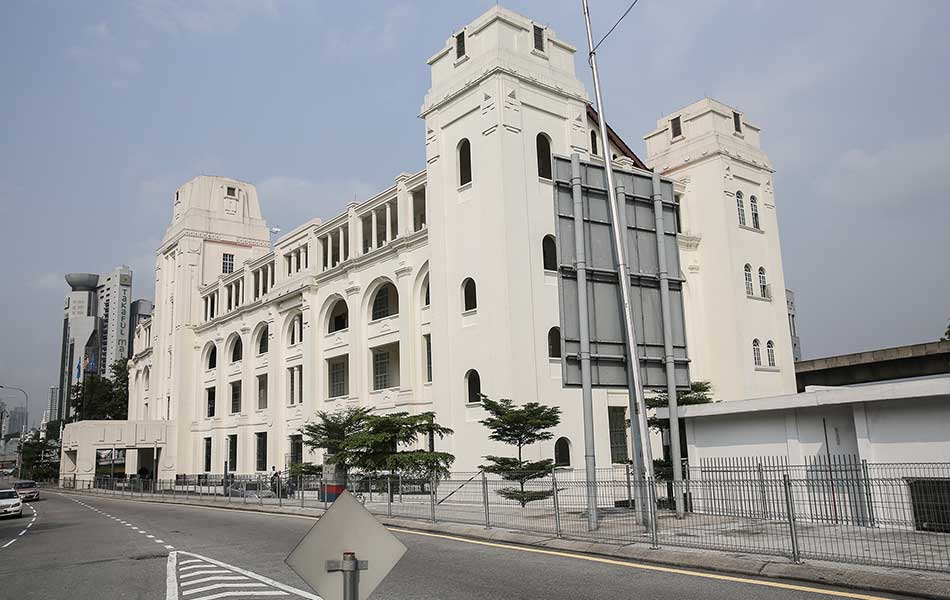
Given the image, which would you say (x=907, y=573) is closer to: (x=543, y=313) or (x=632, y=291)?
(x=632, y=291)

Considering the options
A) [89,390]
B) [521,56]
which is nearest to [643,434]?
[521,56]

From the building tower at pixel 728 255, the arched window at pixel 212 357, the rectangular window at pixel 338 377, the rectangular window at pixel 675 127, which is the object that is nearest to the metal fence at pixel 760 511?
the building tower at pixel 728 255

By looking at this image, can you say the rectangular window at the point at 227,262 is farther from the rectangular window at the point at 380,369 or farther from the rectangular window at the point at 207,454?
the rectangular window at the point at 380,369

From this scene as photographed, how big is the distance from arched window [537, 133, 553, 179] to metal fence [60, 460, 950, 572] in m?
18.4

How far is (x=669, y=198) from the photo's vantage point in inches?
802

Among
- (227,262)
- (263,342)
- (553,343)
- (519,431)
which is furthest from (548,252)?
(227,262)

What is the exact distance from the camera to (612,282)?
1862 centimetres

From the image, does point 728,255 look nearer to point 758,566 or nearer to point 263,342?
point 263,342

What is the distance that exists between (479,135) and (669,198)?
1626 centimetres

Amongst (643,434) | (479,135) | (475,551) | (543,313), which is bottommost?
(475,551)

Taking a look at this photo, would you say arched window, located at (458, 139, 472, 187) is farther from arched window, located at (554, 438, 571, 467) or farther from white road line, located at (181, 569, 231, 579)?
white road line, located at (181, 569, 231, 579)

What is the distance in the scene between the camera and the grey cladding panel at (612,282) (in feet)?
59.1

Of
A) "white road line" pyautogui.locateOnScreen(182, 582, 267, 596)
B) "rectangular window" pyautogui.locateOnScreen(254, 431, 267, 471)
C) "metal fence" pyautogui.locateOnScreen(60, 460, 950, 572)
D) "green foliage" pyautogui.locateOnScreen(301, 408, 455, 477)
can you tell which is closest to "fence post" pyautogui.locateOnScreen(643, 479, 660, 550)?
"metal fence" pyautogui.locateOnScreen(60, 460, 950, 572)

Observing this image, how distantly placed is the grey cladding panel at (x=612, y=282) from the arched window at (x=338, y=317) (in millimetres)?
33164
